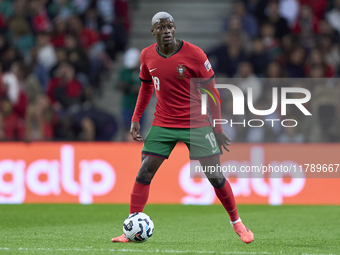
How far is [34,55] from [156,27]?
8267mm

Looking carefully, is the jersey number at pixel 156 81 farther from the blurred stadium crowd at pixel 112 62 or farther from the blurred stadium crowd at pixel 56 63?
the blurred stadium crowd at pixel 56 63

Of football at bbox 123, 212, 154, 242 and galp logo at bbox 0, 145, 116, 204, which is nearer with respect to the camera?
football at bbox 123, 212, 154, 242

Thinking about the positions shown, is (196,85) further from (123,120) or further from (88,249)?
(123,120)

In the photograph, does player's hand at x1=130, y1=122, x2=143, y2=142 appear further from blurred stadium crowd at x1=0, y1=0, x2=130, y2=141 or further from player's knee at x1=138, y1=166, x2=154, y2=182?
blurred stadium crowd at x1=0, y1=0, x2=130, y2=141

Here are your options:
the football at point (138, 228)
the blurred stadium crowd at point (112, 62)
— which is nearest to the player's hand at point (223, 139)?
the football at point (138, 228)

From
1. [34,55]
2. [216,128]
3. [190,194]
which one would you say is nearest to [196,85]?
[216,128]

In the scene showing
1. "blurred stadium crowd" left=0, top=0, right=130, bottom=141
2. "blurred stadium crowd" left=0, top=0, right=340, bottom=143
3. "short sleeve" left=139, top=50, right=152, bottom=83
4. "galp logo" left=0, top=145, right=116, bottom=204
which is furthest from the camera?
"blurred stadium crowd" left=0, top=0, right=130, bottom=141

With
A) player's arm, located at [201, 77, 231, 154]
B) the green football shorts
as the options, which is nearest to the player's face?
player's arm, located at [201, 77, 231, 154]

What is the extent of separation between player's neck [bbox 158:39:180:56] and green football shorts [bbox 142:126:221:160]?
0.71 m

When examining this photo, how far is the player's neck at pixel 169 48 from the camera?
6309 millimetres

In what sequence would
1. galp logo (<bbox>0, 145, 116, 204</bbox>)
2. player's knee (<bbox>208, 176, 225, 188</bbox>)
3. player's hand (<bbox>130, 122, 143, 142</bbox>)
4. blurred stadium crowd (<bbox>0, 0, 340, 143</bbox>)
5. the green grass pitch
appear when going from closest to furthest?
the green grass pitch
player's knee (<bbox>208, 176, 225, 188</bbox>)
player's hand (<bbox>130, 122, 143, 142</bbox>)
galp logo (<bbox>0, 145, 116, 204</bbox>)
blurred stadium crowd (<bbox>0, 0, 340, 143</bbox>)

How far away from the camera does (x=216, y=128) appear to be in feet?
21.1

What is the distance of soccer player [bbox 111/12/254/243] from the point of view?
20.7 ft

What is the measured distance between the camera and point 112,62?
14859mm
